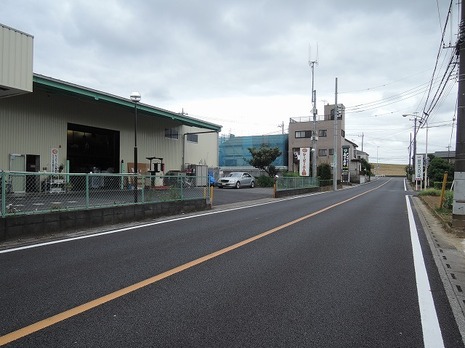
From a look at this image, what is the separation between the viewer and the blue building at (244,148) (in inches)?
2581

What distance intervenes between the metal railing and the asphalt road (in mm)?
18279

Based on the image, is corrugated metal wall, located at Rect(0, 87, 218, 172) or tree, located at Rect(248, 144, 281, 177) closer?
corrugated metal wall, located at Rect(0, 87, 218, 172)

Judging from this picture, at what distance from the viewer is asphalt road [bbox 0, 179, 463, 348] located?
3.64 metres

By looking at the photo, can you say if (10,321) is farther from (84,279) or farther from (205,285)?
(205,285)

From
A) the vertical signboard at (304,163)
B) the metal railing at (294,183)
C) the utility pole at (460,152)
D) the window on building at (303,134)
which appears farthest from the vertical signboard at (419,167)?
the utility pole at (460,152)

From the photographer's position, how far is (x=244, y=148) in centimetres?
6875

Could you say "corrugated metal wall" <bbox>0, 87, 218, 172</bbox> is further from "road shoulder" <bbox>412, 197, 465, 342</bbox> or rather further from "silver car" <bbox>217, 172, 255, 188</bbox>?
"road shoulder" <bbox>412, 197, 465, 342</bbox>

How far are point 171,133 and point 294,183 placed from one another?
11.4 meters

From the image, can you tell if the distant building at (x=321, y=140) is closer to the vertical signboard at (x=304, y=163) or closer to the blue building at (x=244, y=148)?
the blue building at (x=244, y=148)

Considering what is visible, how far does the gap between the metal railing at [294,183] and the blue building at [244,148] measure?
27.6m

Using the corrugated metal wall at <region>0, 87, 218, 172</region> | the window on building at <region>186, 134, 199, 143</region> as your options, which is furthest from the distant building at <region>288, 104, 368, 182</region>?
the corrugated metal wall at <region>0, 87, 218, 172</region>

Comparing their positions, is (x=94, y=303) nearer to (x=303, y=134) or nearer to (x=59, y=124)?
(x=59, y=124)

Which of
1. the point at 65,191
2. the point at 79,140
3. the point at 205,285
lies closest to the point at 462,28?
the point at 205,285

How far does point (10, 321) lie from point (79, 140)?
74.6 feet
